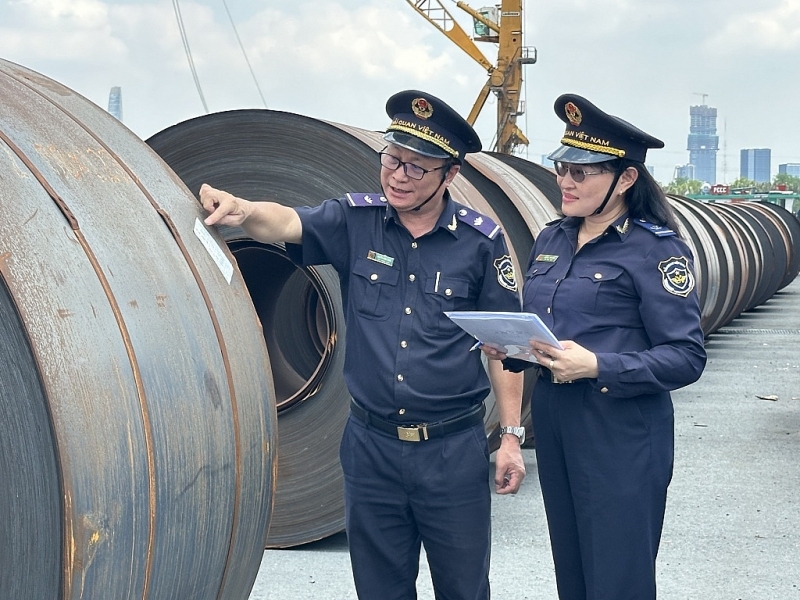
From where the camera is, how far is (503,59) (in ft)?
111

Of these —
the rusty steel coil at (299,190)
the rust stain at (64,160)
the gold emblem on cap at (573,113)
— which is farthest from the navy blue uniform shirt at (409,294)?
the rusty steel coil at (299,190)

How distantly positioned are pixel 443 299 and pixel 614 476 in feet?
2.08

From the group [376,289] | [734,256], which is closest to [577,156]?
[376,289]

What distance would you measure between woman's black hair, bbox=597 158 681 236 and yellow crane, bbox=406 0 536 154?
3047 centimetres

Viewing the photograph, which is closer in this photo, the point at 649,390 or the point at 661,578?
the point at 649,390

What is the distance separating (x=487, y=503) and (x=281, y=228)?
909 mm

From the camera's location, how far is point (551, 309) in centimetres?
287

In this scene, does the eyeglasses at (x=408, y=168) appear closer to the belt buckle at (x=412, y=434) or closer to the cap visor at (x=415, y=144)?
the cap visor at (x=415, y=144)

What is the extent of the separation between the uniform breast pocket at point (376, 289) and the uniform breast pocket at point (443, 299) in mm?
97

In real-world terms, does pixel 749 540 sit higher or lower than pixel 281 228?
lower

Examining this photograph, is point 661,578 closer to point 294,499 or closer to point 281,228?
point 294,499

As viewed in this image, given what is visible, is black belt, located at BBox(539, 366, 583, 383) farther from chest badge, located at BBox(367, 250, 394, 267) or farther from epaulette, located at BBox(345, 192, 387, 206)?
epaulette, located at BBox(345, 192, 387, 206)

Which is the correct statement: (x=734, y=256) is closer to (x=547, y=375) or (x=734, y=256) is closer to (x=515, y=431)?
(x=515, y=431)

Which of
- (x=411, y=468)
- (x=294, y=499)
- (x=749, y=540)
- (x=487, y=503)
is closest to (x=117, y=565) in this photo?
(x=411, y=468)
